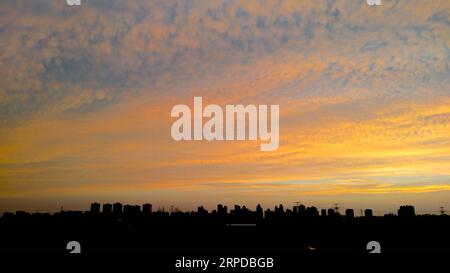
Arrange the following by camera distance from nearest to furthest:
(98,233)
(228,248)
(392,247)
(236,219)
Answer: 1. (228,248)
2. (392,247)
3. (98,233)
4. (236,219)

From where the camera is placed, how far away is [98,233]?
131 meters

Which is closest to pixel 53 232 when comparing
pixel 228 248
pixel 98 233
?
pixel 98 233

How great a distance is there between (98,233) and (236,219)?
58249mm

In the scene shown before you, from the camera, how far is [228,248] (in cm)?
10681

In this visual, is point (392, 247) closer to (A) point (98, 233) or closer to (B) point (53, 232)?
(A) point (98, 233)
